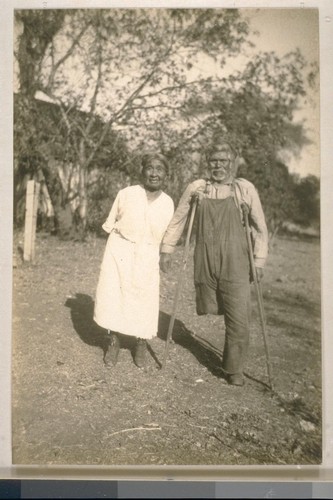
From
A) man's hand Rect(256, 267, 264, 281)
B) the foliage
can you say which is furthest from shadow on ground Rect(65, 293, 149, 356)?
man's hand Rect(256, 267, 264, 281)

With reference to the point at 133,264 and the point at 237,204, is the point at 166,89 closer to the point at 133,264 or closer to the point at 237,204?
the point at 237,204

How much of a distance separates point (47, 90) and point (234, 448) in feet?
8.63

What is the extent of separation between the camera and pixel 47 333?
3945mm

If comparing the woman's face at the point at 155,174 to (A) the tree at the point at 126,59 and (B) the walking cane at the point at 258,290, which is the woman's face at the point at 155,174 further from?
(B) the walking cane at the point at 258,290

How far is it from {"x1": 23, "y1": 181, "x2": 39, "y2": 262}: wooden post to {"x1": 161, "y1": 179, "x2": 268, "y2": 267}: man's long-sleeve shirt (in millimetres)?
867

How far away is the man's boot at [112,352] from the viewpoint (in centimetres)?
388

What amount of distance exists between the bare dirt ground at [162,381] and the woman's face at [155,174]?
1.67 feet

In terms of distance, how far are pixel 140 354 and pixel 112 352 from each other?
0.19 metres

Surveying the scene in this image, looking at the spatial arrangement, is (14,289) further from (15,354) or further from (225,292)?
Answer: (225,292)

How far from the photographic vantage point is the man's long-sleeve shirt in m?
3.81

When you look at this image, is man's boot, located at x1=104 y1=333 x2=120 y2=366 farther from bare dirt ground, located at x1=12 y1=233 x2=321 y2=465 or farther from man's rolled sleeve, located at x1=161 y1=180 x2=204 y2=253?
man's rolled sleeve, located at x1=161 y1=180 x2=204 y2=253

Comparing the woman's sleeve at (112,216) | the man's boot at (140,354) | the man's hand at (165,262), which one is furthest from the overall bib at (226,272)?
the woman's sleeve at (112,216)

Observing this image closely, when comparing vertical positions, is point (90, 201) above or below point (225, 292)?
above

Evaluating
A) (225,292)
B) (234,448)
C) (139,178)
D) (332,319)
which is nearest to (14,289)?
(139,178)
